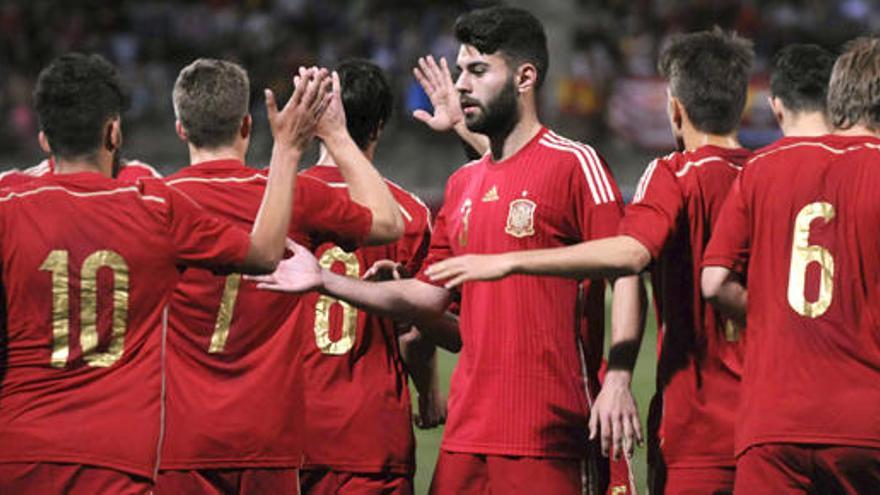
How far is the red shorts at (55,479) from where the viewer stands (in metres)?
5.38

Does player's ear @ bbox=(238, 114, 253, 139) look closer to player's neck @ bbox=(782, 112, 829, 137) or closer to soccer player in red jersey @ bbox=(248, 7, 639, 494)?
soccer player in red jersey @ bbox=(248, 7, 639, 494)

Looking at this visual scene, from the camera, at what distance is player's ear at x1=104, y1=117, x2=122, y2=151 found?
5621 mm

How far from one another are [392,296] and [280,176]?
83 centimetres

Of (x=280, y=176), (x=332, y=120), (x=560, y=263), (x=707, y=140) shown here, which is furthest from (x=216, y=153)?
(x=707, y=140)

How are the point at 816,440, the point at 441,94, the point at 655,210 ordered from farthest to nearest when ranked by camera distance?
the point at 441,94
the point at 655,210
the point at 816,440

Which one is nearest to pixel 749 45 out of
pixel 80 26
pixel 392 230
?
pixel 392 230

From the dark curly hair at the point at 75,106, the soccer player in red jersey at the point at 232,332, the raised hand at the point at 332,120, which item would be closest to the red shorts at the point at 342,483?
the soccer player in red jersey at the point at 232,332

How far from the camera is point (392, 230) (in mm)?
6332

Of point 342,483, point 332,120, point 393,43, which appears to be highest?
point 393,43

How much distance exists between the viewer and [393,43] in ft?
87.6

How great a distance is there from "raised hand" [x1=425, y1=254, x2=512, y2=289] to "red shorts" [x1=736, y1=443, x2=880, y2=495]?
1019 mm

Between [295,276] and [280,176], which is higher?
[280,176]

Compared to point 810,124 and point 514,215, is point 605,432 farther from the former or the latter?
point 810,124

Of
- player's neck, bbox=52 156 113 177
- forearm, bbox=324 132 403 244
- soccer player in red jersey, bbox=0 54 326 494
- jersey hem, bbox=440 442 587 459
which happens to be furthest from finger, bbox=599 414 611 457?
player's neck, bbox=52 156 113 177
